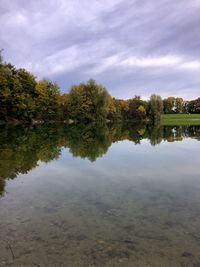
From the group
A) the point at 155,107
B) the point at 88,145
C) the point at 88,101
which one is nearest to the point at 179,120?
the point at 155,107

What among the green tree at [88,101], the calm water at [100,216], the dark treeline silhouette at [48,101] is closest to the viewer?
the calm water at [100,216]

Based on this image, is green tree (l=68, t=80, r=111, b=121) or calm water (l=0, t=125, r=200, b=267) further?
green tree (l=68, t=80, r=111, b=121)

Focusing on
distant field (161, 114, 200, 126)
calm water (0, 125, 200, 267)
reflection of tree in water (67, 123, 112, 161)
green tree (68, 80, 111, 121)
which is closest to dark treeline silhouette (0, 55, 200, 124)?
green tree (68, 80, 111, 121)

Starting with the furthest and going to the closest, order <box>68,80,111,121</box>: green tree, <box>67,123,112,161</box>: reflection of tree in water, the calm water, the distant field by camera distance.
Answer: the distant field, <box>68,80,111,121</box>: green tree, <box>67,123,112,161</box>: reflection of tree in water, the calm water

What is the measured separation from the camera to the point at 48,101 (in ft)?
217

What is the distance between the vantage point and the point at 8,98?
52969 mm

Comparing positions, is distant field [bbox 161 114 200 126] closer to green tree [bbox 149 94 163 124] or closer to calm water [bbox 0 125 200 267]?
green tree [bbox 149 94 163 124]

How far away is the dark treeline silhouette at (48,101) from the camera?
54.9m

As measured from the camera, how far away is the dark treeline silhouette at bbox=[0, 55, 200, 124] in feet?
180

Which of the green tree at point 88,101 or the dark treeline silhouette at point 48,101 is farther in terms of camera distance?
the green tree at point 88,101

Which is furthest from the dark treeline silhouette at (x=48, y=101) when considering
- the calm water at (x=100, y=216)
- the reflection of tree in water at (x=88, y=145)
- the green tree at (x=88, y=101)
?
the calm water at (x=100, y=216)

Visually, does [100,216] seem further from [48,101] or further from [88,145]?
[48,101]

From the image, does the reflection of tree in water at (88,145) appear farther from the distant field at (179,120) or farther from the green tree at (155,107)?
the green tree at (155,107)

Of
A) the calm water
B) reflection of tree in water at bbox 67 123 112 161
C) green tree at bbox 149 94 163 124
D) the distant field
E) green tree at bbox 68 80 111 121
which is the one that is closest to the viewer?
the calm water
